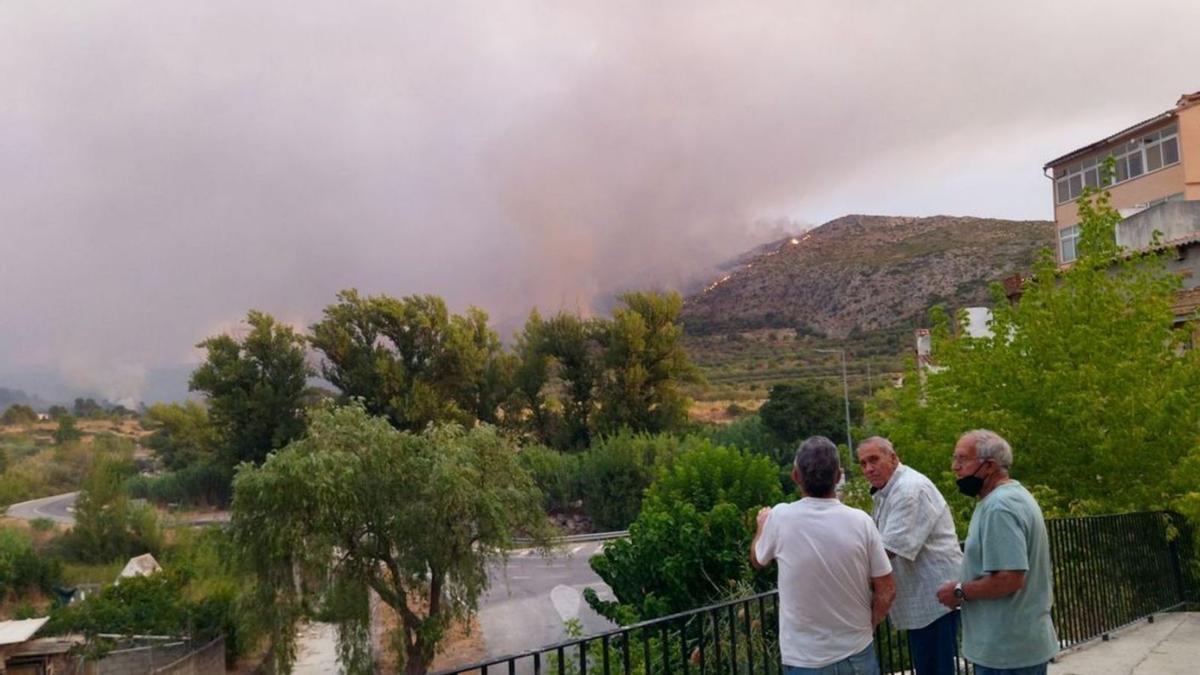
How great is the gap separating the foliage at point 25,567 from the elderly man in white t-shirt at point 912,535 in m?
40.2

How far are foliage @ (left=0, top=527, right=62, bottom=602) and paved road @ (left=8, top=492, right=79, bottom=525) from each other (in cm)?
2043

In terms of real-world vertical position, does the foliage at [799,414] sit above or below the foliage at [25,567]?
above

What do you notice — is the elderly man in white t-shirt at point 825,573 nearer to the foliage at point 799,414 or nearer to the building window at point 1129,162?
the building window at point 1129,162

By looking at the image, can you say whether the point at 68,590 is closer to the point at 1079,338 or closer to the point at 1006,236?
the point at 1079,338

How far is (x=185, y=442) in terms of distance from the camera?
80.4 m

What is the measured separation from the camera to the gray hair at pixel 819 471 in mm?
3545

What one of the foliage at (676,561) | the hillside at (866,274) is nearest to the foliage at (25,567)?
the foliage at (676,561)

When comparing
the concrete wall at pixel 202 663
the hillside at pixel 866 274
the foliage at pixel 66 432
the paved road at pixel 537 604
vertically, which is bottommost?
the paved road at pixel 537 604

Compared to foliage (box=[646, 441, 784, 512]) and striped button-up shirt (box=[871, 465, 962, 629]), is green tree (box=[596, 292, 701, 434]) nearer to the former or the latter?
foliage (box=[646, 441, 784, 512])

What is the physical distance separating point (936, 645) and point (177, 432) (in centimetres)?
8774

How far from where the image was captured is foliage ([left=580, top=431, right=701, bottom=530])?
5156cm

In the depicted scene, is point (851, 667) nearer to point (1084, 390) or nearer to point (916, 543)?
point (916, 543)

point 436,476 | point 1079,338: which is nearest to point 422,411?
point 436,476

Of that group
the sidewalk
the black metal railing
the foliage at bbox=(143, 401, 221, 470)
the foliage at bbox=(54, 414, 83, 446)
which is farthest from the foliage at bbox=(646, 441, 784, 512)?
the foliage at bbox=(54, 414, 83, 446)
